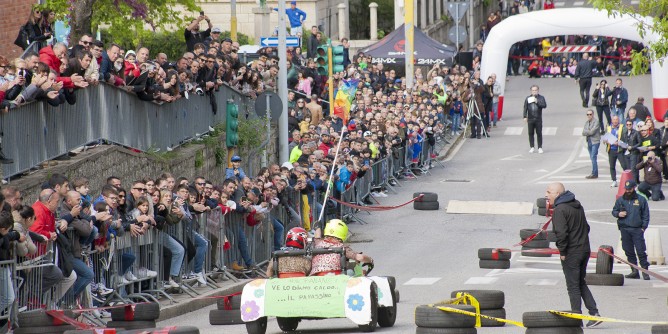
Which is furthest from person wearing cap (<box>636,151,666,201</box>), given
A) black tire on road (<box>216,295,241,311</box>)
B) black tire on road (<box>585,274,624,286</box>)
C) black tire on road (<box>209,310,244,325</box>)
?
black tire on road (<box>209,310,244,325</box>)

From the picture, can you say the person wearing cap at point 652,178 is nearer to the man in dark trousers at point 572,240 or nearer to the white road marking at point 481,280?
the white road marking at point 481,280

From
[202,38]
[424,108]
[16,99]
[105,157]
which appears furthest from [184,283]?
[424,108]

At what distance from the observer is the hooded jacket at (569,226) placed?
1551 cm

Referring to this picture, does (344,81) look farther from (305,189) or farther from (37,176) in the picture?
(37,176)

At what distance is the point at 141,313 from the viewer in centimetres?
1483

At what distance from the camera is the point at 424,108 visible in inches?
1492

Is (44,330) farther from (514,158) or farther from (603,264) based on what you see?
(514,158)

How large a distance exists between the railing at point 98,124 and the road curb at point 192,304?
2.34 m

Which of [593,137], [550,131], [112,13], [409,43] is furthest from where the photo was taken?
[550,131]

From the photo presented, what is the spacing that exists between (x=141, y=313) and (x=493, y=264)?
913 cm

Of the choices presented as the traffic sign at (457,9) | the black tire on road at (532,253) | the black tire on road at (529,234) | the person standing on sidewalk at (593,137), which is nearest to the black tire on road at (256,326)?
the black tire on road at (532,253)

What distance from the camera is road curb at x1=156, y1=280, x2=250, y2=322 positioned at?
17.3 m

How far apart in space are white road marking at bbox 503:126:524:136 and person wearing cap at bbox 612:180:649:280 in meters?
22.9

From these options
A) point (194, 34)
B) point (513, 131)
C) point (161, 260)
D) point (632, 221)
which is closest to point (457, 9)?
point (513, 131)
